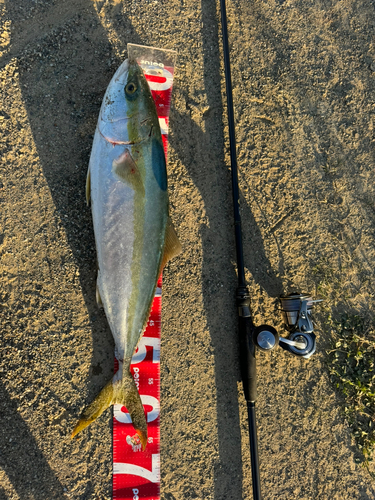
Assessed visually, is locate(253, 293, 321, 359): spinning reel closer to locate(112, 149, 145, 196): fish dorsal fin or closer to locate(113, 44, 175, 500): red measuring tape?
locate(113, 44, 175, 500): red measuring tape

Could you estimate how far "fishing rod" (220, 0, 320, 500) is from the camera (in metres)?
2.19

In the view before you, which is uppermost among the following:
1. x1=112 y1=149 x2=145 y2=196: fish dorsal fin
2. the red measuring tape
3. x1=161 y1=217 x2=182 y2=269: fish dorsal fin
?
x1=112 y1=149 x2=145 y2=196: fish dorsal fin

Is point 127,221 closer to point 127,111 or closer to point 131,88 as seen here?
point 127,111

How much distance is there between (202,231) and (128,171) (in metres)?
0.81

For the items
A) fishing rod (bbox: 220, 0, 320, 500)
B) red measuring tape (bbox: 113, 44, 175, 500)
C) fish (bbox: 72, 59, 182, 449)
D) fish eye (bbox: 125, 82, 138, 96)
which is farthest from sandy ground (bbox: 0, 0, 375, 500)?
fish eye (bbox: 125, 82, 138, 96)

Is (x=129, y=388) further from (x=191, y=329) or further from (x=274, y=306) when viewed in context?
(x=274, y=306)

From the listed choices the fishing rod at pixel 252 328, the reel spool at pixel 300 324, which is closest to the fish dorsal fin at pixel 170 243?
the fishing rod at pixel 252 328

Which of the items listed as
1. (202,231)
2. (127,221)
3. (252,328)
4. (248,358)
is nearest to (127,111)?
(127,221)

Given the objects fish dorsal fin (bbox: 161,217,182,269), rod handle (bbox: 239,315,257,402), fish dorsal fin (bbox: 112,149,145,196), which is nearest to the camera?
fish dorsal fin (bbox: 112,149,145,196)

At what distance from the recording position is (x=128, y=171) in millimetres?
2002

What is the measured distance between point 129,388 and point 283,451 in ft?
4.57

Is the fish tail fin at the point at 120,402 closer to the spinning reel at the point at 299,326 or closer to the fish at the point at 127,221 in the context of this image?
the fish at the point at 127,221

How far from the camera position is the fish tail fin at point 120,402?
2059mm

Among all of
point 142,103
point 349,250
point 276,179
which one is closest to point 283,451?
point 349,250
